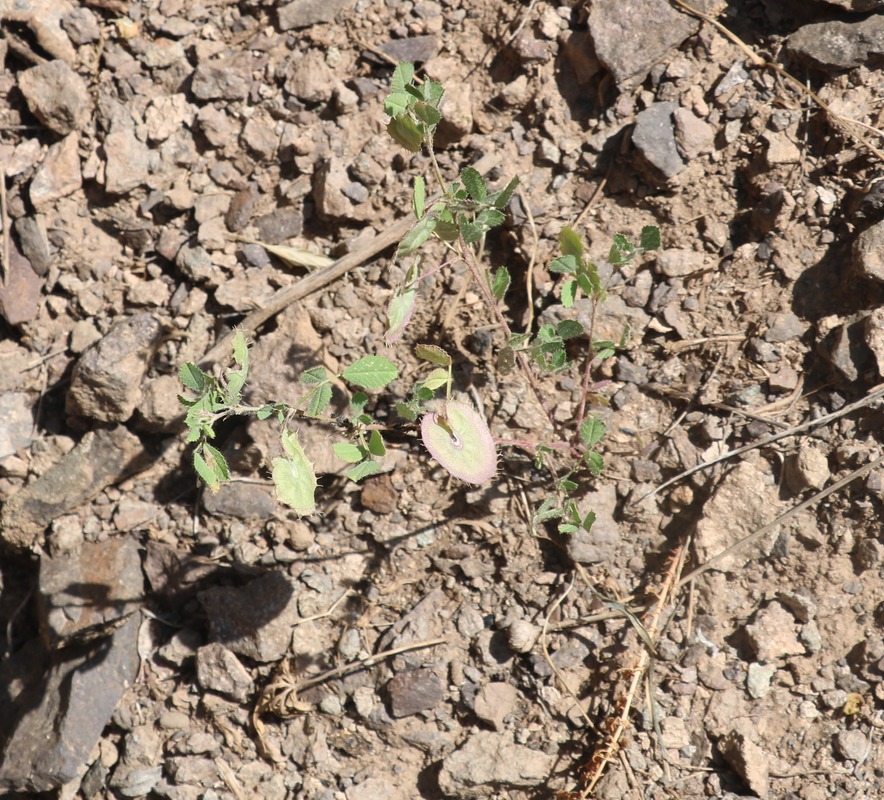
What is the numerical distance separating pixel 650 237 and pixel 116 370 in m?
1.63

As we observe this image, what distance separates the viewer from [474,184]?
184 centimetres

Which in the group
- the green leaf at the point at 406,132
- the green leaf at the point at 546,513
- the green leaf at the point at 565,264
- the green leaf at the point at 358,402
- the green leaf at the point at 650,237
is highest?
the green leaf at the point at 406,132

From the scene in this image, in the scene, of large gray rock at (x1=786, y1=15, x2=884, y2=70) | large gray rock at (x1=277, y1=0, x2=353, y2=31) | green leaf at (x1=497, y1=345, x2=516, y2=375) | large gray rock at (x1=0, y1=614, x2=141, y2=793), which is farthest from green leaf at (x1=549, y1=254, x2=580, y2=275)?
large gray rock at (x1=0, y1=614, x2=141, y2=793)

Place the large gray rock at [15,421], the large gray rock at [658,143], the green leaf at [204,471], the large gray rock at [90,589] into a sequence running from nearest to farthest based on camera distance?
the green leaf at [204,471], the large gray rock at [658,143], the large gray rock at [90,589], the large gray rock at [15,421]

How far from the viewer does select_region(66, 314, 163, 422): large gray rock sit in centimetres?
248

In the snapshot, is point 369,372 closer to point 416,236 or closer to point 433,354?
point 433,354

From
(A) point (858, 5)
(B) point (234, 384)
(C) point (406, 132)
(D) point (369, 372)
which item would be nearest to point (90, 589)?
(B) point (234, 384)

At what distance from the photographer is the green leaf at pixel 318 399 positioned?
1877mm

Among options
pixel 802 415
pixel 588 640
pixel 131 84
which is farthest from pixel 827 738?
pixel 131 84

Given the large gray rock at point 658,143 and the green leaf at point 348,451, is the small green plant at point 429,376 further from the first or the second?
the large gray rock at point 658,143

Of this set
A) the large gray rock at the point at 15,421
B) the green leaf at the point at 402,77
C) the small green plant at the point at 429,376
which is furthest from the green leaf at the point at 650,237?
the large gray rock at the point at 15,421

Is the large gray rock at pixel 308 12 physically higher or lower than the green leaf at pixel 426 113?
lower

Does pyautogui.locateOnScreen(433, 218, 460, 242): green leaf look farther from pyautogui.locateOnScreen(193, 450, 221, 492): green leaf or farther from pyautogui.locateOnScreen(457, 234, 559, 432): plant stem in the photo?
pyautogui.locateOnScreen(193, 450, 221, 492): green leaf

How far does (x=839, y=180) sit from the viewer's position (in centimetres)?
224
